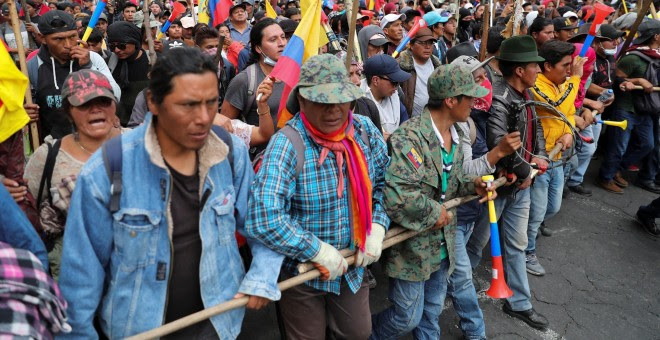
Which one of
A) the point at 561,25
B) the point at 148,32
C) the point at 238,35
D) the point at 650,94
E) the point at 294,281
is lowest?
the point at 238,35

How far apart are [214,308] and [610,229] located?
5.55 metres

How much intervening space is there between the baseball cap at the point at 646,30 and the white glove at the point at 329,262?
20.5 ft

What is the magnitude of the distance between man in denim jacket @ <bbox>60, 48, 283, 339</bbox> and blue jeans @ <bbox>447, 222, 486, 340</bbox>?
5.63ft

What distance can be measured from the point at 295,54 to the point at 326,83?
45.0 inches

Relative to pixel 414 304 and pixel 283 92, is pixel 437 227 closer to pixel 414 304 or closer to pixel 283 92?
pixel 414 304

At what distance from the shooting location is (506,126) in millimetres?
3834

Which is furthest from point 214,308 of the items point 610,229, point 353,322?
point 610,229

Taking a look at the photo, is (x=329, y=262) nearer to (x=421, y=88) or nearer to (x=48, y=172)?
(x=48, y=172)

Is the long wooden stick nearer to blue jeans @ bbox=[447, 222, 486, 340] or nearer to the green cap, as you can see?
blue jeans @ bbox=[447, 222, 486, 340]

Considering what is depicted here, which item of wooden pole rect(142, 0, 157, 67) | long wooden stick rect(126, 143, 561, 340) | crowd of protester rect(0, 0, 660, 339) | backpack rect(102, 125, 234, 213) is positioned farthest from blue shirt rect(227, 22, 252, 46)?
backpack rect(102, 125, 234, 213)

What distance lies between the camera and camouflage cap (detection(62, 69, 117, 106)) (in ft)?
8.23

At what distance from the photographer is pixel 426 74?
5215mm

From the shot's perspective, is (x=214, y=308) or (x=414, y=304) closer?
(x=214, y=308)

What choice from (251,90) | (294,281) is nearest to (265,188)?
(294,281)
